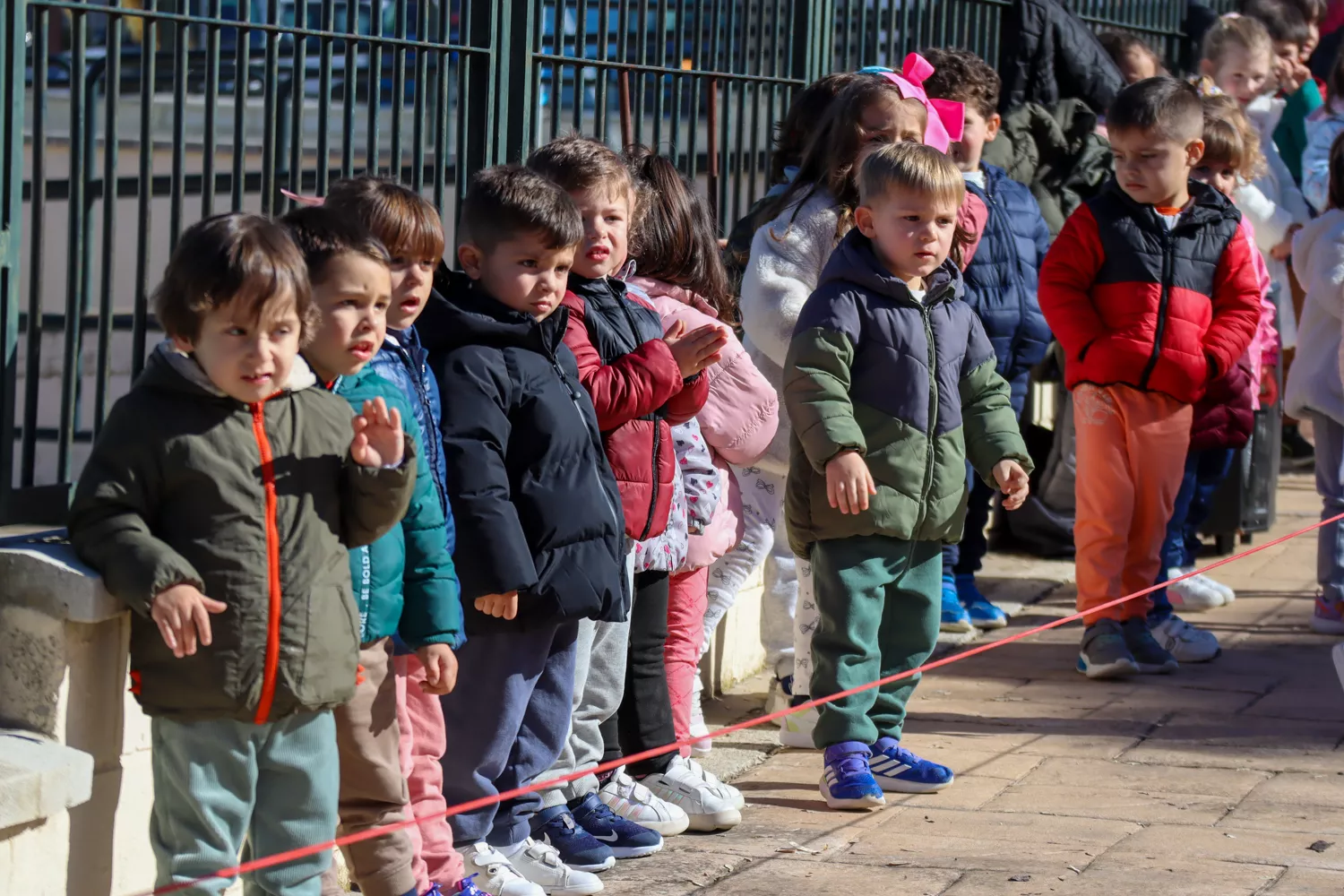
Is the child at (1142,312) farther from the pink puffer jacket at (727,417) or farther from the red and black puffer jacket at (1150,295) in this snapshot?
the pink puffer jacket at (727,417)

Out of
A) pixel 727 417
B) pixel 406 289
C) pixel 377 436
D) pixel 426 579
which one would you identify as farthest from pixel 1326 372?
pixel 377 436

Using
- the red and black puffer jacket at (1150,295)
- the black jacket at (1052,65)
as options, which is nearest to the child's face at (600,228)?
the red and black puffer jacket at (1150,295)

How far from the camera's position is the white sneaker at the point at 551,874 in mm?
3988

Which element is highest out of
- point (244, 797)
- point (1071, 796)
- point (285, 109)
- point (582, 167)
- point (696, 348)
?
point (285, 109)

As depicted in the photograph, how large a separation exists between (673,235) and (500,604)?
136 centimetres

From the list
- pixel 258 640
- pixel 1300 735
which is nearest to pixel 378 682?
pixel 258 640

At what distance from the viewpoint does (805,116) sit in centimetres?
563

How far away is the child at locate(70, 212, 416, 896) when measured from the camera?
3035 mm

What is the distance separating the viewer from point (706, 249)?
4797 millimetres

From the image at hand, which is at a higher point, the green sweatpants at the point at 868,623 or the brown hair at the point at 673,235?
the brown hair at the point at 673,235

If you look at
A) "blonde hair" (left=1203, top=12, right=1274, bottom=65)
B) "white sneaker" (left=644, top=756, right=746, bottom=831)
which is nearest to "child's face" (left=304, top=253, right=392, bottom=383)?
"white sneaker" (left=644, top=756, right=746, bottom=831)

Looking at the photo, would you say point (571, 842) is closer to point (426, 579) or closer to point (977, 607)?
point (426, 579)

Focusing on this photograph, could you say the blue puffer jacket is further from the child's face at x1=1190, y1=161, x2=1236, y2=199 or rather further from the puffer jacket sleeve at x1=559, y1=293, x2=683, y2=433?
the puffer jacket sleeve at x1=559, y1=293, x2=683, y2=433

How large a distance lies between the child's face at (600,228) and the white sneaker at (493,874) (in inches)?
52.0
